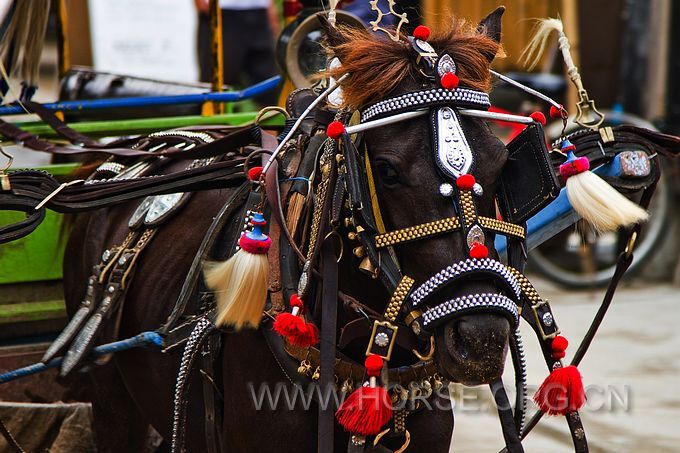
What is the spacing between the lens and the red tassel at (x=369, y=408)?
7.13 feet

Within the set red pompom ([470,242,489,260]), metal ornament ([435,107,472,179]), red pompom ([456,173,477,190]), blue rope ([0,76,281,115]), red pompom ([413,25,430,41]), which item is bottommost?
red pompom ([470,242,489,260])

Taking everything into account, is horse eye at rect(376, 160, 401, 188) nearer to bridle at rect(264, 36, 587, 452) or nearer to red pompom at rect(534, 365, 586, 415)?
bridle at rect(264, 36, 587, 452)

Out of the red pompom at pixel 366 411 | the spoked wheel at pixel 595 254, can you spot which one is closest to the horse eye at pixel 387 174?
the red pompom at pixel 366 411

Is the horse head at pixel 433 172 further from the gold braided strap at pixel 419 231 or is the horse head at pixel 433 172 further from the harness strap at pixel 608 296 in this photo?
the harness strap at pixel 608 296

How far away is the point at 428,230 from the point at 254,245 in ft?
1.43

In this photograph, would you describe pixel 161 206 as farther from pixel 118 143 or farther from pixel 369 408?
pixel 369 408

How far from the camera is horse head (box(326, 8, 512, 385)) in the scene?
202cm

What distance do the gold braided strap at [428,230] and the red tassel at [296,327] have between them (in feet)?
0.92

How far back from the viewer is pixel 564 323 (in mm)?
6547

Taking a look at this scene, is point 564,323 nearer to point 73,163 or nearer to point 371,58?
point 73,163

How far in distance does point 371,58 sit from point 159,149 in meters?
1.33

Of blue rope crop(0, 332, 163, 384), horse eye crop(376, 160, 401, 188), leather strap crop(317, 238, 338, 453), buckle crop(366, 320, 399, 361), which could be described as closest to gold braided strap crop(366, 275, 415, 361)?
buckle crop(366, 320, 399, 361)

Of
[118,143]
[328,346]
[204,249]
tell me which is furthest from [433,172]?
[118,143]

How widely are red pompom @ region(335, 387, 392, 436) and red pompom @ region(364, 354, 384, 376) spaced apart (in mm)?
38
